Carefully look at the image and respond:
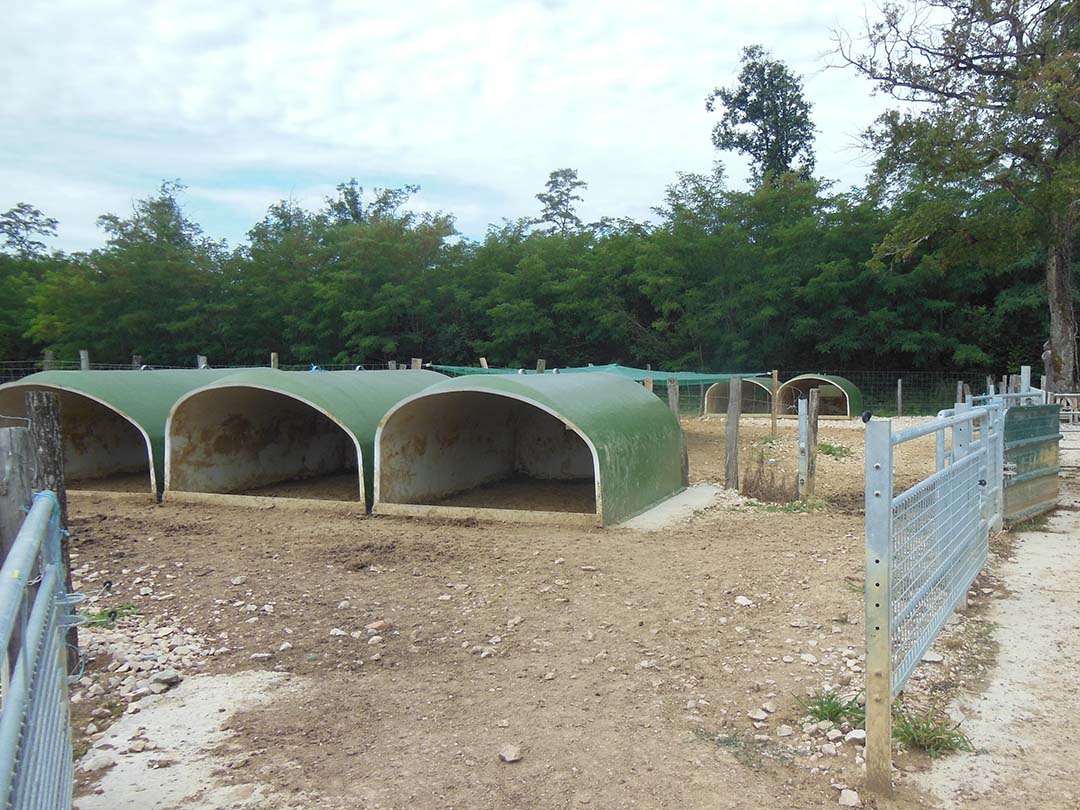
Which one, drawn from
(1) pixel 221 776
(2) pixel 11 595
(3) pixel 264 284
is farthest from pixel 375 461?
(3) pixel 264 284

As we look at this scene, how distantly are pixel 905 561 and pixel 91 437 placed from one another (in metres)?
11.7

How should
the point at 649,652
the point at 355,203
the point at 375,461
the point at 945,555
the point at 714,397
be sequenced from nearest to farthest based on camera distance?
the point at 945,555
the point at 649,652
the point at 375,461
the point at 714,397
the point at 355,203

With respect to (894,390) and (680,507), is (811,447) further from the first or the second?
(894,390)

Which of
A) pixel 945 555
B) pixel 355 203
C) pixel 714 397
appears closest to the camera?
pixel 945 555

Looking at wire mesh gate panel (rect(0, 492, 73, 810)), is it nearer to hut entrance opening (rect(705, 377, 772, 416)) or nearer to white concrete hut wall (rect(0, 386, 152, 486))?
white concrete hut wall (rect(0, 386, 152, 486))

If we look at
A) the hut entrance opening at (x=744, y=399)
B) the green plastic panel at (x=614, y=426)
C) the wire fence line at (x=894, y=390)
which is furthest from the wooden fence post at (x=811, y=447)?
the wire fence line at (x=894, y=390)

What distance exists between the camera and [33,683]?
2020mm

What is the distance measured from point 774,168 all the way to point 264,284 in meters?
23.5

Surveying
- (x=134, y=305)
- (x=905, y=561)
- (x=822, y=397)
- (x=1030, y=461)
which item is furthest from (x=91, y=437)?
(x=134, y=305)

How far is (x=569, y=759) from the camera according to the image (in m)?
3.45

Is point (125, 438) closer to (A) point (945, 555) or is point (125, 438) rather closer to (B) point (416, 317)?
(A) point (945, 555)

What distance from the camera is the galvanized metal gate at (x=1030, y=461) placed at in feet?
24.9

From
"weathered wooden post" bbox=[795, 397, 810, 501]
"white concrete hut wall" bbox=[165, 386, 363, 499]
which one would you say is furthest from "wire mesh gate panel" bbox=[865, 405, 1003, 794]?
"white concrete hut wall" bbox=[165, 386, 363, 499]

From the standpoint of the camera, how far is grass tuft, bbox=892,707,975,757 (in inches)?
136
